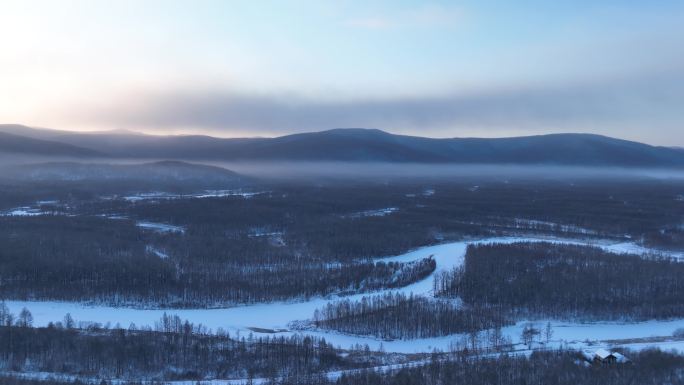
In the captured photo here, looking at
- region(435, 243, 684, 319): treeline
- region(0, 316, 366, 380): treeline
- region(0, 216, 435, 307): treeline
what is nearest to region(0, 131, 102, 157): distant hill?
region(0, 216, 435, 307): treeline

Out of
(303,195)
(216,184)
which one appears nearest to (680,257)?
(303,195)

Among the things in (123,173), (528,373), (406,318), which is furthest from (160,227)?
(123,173)

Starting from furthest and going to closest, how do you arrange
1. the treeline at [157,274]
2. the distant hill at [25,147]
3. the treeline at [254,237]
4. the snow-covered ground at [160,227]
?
1. the distant hill at [25,147]
2. the snow-covered ground at [160,227]
3. the treeline at [254,237]
4. the treeline at [157,274]

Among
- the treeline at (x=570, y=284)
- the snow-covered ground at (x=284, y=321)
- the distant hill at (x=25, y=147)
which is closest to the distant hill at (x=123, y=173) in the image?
the distant hill at (x=25, y=147)

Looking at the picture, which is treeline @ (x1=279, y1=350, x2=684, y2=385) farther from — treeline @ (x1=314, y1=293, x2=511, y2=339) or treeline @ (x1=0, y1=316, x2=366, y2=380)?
treeline @ (x1=314, y1=293, x2=511, y2=339)

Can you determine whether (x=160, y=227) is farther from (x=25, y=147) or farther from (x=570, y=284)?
(x=25, y=147)

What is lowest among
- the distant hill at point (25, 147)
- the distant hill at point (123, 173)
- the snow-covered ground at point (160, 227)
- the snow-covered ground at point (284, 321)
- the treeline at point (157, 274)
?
the snow-covered ground at point (284, 321)

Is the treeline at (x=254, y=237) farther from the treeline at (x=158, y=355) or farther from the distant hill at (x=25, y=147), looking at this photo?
the distant hill at (x=25, y=147)
